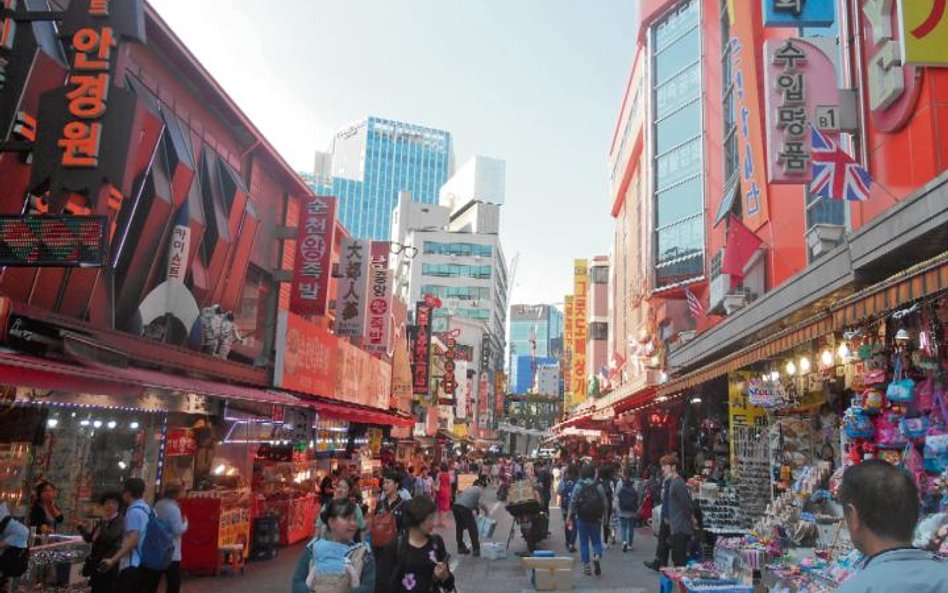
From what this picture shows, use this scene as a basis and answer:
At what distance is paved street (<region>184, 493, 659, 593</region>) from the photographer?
11.3 metres

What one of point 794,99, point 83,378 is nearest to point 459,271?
point 794,99

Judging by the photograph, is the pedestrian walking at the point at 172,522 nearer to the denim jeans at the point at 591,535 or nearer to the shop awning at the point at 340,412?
the denim jeans at the point at 591,535

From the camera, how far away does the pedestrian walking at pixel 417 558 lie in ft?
17.6

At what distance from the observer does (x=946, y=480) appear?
7.12 metres

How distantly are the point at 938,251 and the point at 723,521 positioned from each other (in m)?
7.41

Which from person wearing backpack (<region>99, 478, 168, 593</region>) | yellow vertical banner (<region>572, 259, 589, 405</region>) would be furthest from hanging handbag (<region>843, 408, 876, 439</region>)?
yellow vertical banner (<region>572, 259, 589, 405</region>)

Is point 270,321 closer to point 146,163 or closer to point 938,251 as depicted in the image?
point 146,163

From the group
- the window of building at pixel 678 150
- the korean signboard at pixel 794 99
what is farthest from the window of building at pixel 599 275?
the korean signboard at pixel 794 99

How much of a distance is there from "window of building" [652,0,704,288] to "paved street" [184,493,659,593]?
14.2 m

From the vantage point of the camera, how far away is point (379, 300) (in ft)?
82.5

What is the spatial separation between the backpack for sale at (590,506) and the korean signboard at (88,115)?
8285 mm

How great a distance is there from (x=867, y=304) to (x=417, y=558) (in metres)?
4.67

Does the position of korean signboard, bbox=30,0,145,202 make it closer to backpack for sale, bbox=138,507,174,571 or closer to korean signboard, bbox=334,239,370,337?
backpack for sale, bbox=138,507,174,571

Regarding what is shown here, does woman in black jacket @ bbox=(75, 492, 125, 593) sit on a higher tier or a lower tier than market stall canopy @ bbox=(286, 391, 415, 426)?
lower
